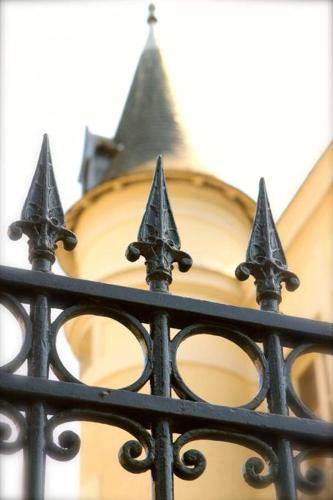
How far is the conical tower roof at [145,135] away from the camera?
15.1 meters

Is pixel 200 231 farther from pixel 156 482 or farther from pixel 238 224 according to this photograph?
pixel 156 482

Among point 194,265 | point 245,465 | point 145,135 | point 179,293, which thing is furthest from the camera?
point 145,135

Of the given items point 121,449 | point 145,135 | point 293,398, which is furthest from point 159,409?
point 145,135

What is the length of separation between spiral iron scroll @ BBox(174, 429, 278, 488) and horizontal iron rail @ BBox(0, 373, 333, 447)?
0.07 ft

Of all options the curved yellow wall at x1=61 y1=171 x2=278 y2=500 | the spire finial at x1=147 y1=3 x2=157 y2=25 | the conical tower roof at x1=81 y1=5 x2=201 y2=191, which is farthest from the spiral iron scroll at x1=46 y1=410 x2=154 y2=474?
the spire finial at x1=147 y1=3 x2=157 y2=25

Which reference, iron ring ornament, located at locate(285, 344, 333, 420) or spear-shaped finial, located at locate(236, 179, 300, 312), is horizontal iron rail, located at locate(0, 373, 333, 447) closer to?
A: iron ring ornament, located at locate(285, 344, 333, 420)

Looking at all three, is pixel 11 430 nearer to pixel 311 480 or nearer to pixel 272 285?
pixel 311 480

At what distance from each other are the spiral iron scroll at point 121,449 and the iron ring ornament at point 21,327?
17 centimetres

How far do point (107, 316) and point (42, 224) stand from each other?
0.33 m

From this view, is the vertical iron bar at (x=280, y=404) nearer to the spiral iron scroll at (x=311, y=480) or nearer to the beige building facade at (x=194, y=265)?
the spiral iron scroll at (x=311, y=480)

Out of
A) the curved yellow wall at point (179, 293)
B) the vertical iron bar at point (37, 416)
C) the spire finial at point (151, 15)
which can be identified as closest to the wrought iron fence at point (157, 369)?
the vertical iron bar at point (37, 416)

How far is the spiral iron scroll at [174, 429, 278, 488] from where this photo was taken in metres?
2.81

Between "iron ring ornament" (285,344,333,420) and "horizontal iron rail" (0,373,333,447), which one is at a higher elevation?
"iron ring ornament" (285,344,333,420)

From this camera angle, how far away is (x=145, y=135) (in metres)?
15.7
